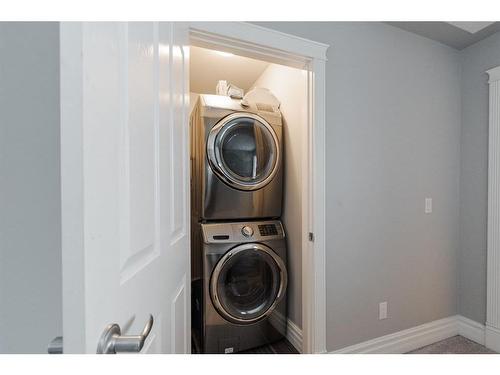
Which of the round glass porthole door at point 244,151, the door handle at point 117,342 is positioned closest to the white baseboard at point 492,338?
the round glass porthole door at point 244,151

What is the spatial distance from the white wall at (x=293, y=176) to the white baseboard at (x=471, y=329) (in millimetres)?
1325

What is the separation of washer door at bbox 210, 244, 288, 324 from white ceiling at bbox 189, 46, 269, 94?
5.15ft

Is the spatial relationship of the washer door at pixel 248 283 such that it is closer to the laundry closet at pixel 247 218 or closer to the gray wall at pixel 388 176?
the laundry closet at pixel 247 218

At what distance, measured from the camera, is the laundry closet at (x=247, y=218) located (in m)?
1.66

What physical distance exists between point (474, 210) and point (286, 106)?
164cm

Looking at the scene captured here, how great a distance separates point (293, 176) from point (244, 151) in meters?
0.42

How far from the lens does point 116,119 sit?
434 mm

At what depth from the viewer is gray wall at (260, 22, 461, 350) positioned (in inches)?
57.7

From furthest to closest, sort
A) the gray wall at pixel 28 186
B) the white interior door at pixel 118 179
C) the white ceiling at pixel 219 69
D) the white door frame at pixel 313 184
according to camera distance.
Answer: the white ceiling at pixel 219 69 < the white door frame at pixel 313 184 < the gray wall at pixel 28 186 < the white interior door at pixel 118 179

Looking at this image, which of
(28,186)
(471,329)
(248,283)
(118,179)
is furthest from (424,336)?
(28,186)

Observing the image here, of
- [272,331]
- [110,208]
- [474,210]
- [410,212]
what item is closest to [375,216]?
[410,212]

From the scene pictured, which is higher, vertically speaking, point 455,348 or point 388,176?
point 388,176

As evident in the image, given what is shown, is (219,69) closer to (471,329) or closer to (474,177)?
(474,177)

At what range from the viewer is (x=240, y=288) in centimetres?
175
